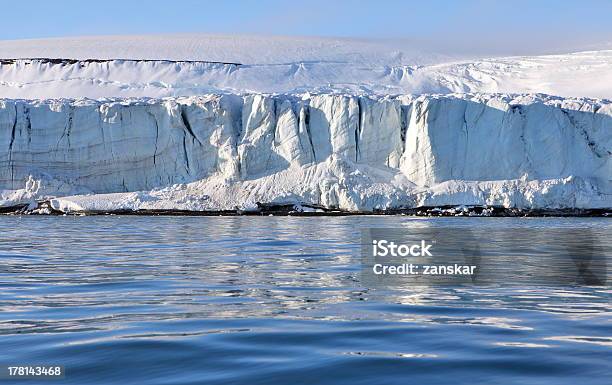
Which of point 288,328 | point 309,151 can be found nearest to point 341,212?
point 309,151

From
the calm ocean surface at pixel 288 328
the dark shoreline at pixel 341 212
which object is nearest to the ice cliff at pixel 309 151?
the dark shoreline at pixel 341 212

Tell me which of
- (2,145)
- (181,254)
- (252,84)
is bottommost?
(181,254)

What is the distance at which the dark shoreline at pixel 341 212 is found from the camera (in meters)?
31.5

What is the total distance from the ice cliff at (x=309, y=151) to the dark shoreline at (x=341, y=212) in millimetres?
239

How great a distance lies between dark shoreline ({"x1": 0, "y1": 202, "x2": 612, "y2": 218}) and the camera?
3155cm

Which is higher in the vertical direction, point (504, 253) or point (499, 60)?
point (499, 60)

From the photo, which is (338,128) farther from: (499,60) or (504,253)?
(504,253)

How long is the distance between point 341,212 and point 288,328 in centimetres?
2651

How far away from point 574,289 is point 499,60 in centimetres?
3954

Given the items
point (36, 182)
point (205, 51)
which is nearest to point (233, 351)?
point (36, 182)

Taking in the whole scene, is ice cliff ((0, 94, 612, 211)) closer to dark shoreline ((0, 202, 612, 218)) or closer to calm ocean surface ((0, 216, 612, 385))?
dark shoreline ((0, 202, 612, 218))

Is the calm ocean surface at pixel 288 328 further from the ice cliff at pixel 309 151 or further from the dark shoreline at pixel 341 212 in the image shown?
the ice cliff at pixel 309 151

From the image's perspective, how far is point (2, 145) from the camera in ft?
109

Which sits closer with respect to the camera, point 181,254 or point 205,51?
point 181,254
